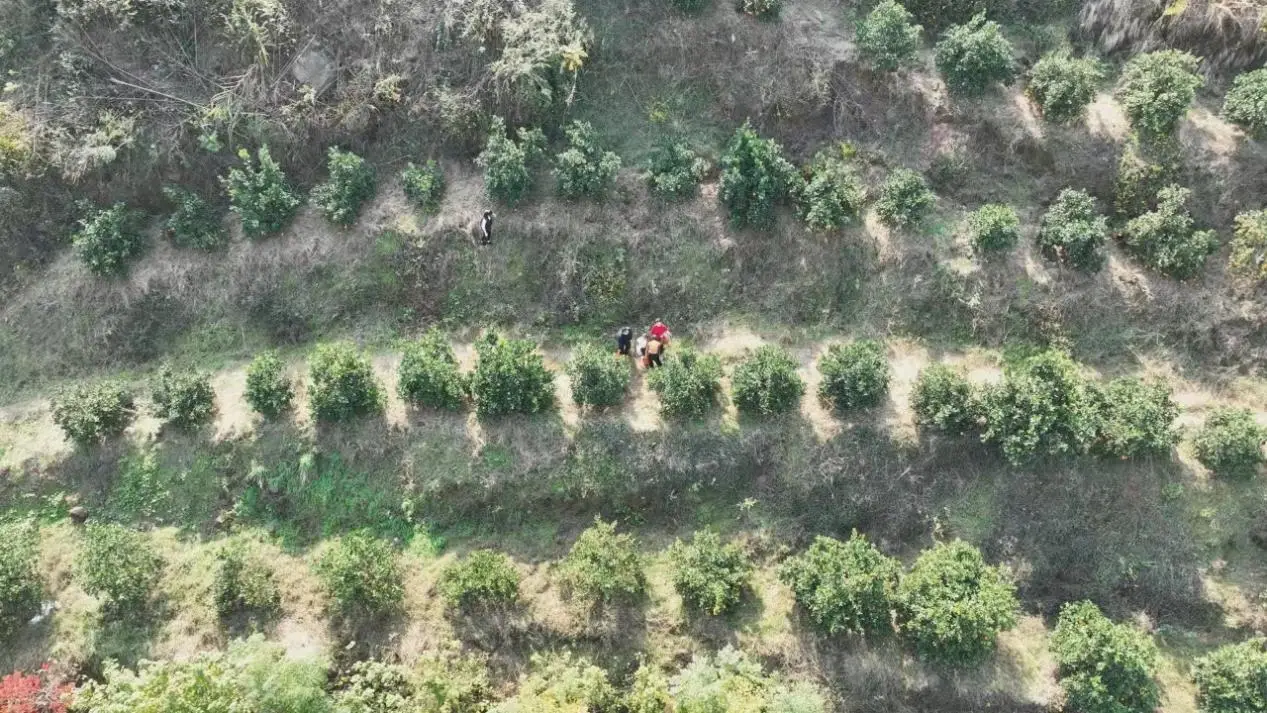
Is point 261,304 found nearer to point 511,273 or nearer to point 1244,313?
point 511,273

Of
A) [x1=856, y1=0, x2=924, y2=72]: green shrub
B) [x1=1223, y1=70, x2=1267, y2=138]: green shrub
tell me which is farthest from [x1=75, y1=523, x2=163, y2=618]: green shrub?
[x1=1223, y1=70, x2=1267, y2=138]: green shrub

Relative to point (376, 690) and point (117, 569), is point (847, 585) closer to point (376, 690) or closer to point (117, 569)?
point (376, 690)

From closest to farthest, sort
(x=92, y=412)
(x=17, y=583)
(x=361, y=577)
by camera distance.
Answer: (x=361, y=577)
(x=17, y=583)
(x=92, y=412)

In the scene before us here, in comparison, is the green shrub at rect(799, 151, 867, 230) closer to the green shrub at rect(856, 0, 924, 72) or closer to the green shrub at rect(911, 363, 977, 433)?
the green shrub at rect(856, 0, 924, 72)

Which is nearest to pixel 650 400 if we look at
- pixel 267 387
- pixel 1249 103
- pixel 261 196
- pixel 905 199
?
pixel 905 199

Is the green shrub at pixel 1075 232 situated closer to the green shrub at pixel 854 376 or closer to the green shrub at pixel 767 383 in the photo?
the green shrub at pixel 854 376

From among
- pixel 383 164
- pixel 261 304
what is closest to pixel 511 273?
pixel 383 164
